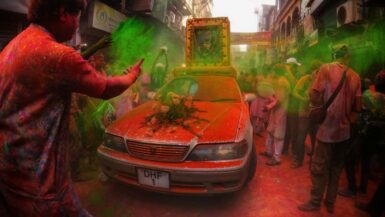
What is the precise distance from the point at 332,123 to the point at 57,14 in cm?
331

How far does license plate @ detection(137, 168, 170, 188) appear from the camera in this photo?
330cm

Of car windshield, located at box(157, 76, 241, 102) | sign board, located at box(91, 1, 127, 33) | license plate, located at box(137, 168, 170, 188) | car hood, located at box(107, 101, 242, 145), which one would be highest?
sign board, located at box(91, 1, 127, 33)

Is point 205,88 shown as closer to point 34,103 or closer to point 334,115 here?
point 334,115

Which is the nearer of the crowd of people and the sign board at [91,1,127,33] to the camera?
the crowd of people

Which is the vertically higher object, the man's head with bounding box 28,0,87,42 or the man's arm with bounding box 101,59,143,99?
the man's head with bounding box 28,0,87,42

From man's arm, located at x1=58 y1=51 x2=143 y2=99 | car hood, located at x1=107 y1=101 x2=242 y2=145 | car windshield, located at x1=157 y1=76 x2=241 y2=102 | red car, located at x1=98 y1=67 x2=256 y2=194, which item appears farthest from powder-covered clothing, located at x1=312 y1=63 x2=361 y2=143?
man's arm, located at x1=58 y1=51 x2=143 y2=99

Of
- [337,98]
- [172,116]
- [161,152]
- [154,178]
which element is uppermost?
[337,98]

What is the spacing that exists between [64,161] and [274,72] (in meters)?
5.44

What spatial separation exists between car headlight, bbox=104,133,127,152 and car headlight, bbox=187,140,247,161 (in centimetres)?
97

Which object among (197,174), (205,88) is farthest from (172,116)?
(205,88)

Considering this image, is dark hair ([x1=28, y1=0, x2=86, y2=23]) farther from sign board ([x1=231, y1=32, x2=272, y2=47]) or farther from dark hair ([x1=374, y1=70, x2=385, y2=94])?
sign board ([x1=231, y1=32, x2=272, y2=47])

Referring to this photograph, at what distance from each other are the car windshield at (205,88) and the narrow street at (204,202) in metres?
1.56

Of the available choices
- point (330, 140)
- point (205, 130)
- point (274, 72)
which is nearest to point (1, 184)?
point (205, 130)

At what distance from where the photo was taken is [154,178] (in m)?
3.34
